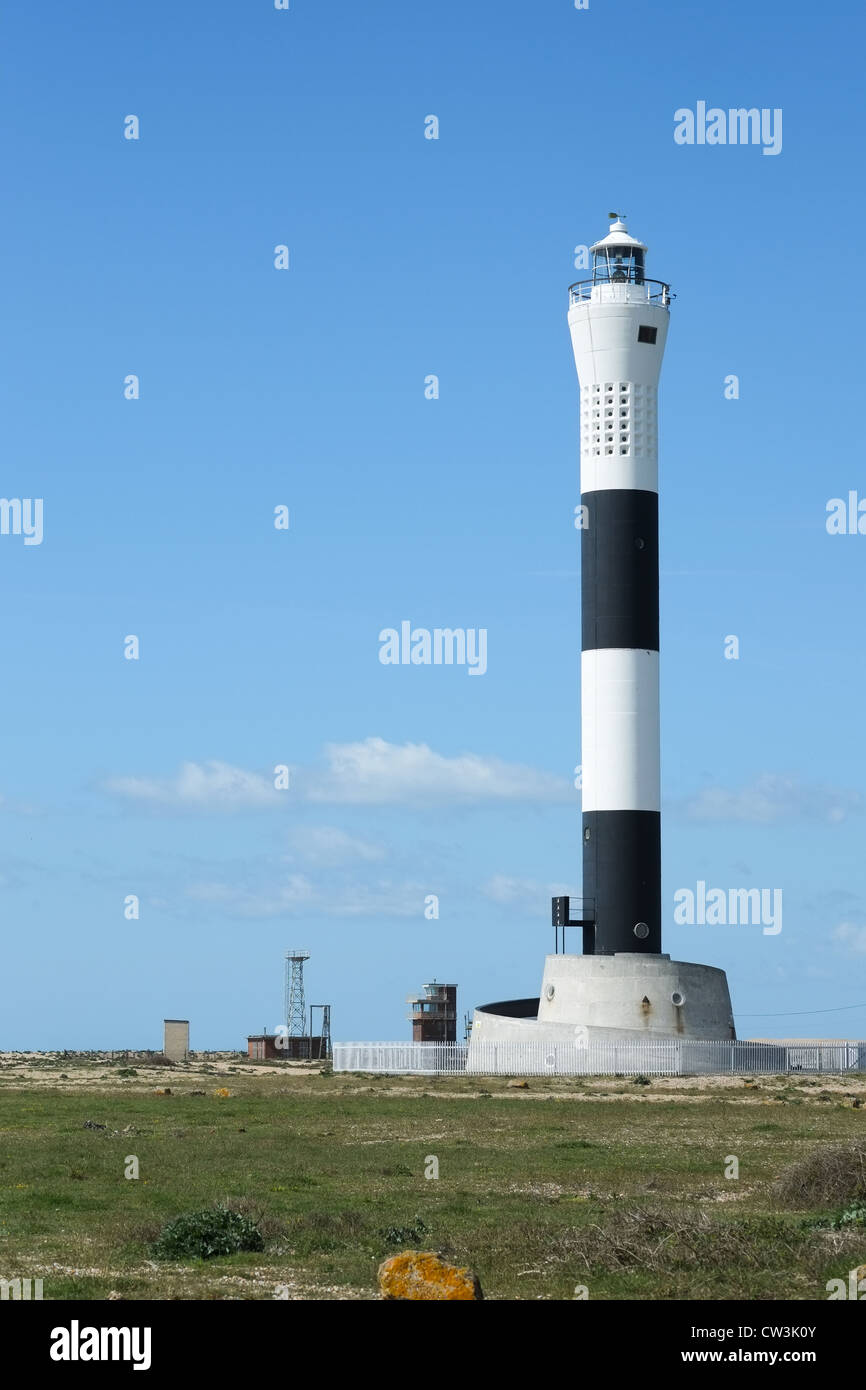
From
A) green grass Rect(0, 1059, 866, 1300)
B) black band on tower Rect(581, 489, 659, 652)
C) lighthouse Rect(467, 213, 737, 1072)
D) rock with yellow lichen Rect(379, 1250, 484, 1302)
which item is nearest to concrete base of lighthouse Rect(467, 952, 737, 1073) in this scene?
lighthouse Rect(467, 213, 737, 1072)

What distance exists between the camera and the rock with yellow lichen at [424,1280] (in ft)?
56.3

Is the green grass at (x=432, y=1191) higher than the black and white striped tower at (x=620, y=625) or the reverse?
the reverse

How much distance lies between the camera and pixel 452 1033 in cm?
8644

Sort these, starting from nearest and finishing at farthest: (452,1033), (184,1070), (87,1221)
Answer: (87,1221), (184,1070), (452,1033)

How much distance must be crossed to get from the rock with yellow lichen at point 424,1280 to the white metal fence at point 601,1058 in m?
47.9

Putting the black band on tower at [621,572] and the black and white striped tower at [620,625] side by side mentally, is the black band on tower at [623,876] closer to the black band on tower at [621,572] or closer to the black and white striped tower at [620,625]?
the black and white striped tower at [620,625]

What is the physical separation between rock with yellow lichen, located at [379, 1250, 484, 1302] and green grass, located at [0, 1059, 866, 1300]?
1.68 m

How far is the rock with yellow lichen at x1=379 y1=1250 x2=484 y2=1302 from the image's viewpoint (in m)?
17.2

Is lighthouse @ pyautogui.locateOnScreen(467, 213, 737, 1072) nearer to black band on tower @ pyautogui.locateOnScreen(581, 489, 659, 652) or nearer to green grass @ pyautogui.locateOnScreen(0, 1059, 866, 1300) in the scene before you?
black band on tower @ pyautogui.locateOnScreen(581, 489, 659, 652)

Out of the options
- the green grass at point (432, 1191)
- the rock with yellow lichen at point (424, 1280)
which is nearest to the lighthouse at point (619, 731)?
the green grass at point (432, 1191)
